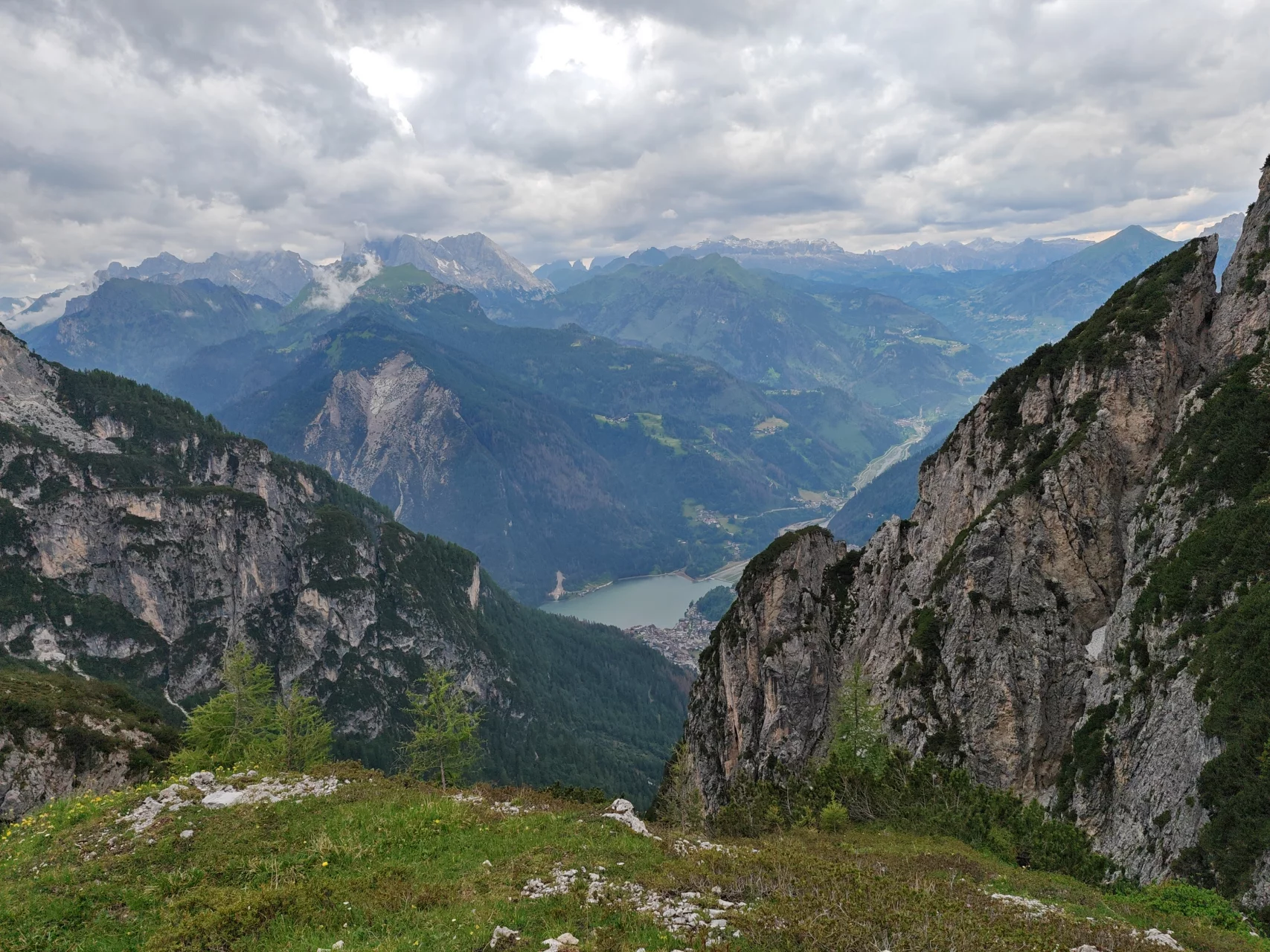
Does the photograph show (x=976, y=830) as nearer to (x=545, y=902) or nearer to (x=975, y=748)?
(x=975, y=748)

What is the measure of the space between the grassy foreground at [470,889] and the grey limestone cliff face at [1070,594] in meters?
15.0

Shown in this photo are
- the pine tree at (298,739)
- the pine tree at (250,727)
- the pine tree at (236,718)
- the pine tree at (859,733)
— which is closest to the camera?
the pine tree at (250,727)

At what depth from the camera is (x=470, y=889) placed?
20.8 m

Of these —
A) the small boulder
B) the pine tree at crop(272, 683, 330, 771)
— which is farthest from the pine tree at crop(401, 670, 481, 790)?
the small boulder

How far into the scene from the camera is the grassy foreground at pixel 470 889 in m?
18.0

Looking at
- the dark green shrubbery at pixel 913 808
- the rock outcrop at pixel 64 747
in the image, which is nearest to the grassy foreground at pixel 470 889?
the dark green shrubbery at pixel 913 808

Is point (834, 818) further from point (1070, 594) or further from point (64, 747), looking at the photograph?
point (64, 747)

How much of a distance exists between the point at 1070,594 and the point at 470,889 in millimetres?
53835

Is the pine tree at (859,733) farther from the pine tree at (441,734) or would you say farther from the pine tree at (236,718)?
the pine tree at (236,718)

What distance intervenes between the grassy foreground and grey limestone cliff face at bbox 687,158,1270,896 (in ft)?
49.1

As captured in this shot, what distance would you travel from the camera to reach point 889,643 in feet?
233

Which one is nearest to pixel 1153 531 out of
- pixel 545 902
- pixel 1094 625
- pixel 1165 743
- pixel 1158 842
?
pixel 1094 625

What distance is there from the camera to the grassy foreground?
708 inches

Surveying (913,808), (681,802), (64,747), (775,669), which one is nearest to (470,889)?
(913,808)
